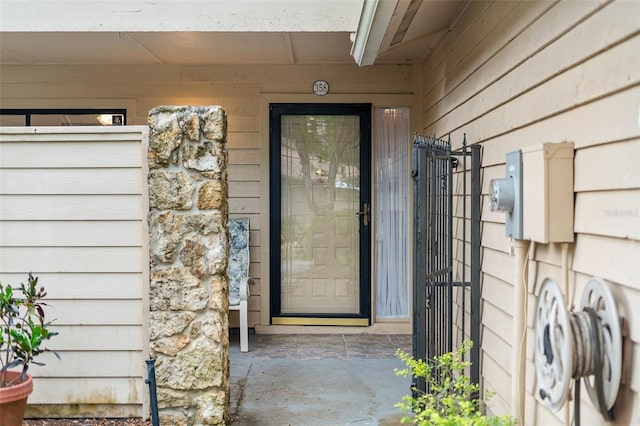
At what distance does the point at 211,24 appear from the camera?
3785 millimetres

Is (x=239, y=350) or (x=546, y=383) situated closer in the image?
(x=546, y=383)

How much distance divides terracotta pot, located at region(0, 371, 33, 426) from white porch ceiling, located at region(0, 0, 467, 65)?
91.4 inches

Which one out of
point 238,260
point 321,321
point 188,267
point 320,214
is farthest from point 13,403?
point 320,214

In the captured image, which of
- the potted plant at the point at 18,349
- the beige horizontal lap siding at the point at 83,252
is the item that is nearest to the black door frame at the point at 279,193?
the beige horizontal lap siding at the point at 83,252

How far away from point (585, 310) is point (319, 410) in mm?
2092

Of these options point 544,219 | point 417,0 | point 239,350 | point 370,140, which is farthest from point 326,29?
point 239,350

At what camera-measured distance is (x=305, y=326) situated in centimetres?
536

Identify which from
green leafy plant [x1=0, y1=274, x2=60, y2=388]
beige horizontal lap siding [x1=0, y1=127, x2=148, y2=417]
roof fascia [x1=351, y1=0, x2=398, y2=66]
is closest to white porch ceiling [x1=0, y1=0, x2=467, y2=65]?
roof fascia [x1=351, y1=0, x2=398, y2=66]

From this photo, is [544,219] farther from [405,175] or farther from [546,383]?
[405,175]

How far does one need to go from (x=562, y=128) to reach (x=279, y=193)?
3550 mm

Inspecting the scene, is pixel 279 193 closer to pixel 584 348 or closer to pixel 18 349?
pixel 18 349

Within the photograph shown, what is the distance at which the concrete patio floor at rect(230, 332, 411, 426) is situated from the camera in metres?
3.32

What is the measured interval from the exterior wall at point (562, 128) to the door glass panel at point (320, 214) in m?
1.87

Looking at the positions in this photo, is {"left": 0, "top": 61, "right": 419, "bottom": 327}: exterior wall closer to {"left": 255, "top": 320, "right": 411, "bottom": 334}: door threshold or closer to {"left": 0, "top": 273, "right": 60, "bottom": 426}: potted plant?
{"left": 255, "top": 320, "right": 411, "bottom": 334}: door threshold
